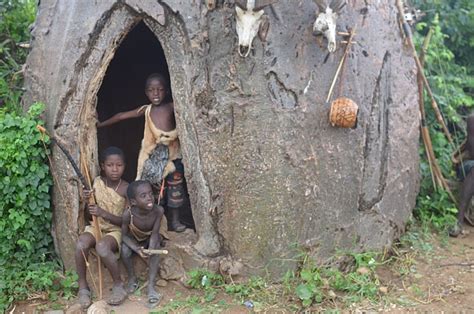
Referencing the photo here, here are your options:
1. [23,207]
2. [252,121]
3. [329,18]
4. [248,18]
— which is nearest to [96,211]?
[23,207]

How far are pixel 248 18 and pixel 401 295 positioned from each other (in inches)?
90.4

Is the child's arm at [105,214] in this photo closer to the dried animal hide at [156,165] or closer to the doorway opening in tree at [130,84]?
the dried animal hide at [156,165]

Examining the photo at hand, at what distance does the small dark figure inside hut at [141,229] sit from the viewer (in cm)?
450

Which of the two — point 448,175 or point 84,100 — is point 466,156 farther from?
point 84,100

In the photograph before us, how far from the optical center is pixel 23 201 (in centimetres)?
470

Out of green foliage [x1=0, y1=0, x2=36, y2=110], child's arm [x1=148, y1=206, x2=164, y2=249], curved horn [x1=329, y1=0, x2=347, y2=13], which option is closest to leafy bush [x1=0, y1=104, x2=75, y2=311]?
child's arm [x1=148, y1=206, x2=164, y2=249]

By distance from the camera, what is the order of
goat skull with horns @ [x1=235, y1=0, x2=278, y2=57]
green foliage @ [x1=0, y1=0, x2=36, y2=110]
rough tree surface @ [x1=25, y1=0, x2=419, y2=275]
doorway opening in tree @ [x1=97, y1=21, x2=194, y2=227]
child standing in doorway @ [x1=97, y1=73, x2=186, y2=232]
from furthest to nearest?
doorway opening in tree @ [x1=97, y1=21, x2=194, y2=227], green foliage @ [x1=0, y1=0, x2=36, y2=110], child standing in doorway @ [x1=97, y1=73, x2=186, y2=232], rough tree surface @ [x1=25, y1=0, x2=419, y2=275], goat skull with horns @ [x1=235, y1=0, x2=278, y2=57]

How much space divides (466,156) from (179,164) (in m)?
2.89

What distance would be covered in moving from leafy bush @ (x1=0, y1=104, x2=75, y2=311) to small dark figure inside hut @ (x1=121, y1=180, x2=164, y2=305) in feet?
1.58

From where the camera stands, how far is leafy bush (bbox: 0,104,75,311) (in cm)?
464

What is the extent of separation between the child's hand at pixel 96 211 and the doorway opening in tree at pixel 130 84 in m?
1.75

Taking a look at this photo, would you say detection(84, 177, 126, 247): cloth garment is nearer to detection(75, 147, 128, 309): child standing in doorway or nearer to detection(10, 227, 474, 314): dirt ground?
detection(75, 147, 128, 309): child standing in doorway

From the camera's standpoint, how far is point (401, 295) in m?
4.52

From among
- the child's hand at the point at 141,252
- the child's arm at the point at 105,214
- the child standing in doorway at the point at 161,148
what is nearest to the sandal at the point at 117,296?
the child's hand at the point at 141,252
